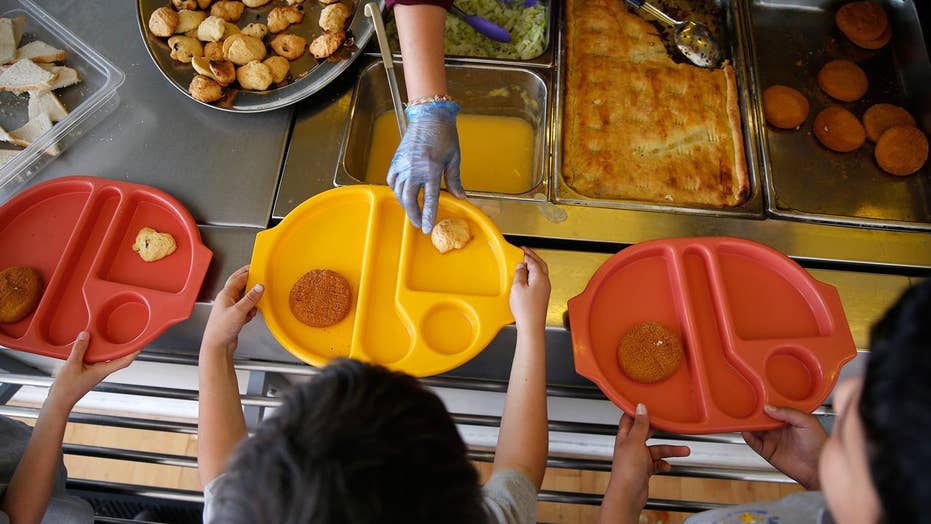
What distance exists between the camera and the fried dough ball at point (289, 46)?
64.9 inches

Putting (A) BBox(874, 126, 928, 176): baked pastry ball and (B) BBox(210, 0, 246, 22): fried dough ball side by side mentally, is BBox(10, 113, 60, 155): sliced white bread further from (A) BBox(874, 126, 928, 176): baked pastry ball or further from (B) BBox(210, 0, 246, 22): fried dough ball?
(A) BBox(874, 126, 928, 176): baked pastry ball

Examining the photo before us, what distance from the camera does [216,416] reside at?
1199 millimetres

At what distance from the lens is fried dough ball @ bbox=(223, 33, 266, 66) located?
1.60 meters

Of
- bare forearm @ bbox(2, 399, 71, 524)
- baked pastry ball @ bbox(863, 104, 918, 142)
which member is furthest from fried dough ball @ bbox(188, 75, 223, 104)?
baked pastry ball @ bbox(863, 104, 918, 142)

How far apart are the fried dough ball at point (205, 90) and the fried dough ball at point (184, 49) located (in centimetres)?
10

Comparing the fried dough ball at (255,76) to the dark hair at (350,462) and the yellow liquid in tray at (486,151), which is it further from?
the dark hair at (350,462)

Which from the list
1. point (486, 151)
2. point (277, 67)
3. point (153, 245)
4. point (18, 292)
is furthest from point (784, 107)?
point (18, 292)

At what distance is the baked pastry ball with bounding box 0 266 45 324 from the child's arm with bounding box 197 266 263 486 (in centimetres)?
49

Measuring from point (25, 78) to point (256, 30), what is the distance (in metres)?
0.72

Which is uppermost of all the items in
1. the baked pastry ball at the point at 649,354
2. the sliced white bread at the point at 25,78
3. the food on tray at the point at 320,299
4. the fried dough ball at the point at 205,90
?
the sliced white bread at the point at 25,78

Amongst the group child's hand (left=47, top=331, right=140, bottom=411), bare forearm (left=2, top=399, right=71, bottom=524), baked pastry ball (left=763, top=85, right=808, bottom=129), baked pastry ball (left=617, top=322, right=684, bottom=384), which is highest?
baked pastry ball (left=763, top=85, right=808, bottom=129)

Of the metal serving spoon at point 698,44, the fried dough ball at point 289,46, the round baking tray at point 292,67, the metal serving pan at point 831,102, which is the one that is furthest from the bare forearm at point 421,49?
the metal serving pan at point 831,102

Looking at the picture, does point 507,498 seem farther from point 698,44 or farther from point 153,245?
point 698,44

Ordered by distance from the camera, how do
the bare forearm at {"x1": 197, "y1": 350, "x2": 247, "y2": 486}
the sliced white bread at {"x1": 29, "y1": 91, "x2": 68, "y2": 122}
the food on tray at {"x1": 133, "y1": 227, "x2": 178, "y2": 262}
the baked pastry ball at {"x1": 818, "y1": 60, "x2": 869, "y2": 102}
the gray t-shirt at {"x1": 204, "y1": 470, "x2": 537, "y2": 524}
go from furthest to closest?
the baked pastry ball at {"x1": 818, "y1": 60, "x2": 869, "y2": 102}
the sliced white bread at {"x1": 29, "y1": 91, "x2": 68, "y2": 122}
the food on tray at {"x1": 133, "y1": 227, "x2": 178, "y2": 262}
the bare forearm at {"x1": 197, "y1": 350, "x2": 247, "y2": 486}
the gray t-shirt at {"x1": 204, "y1": 470, "x2": 537, "y2": 524}
